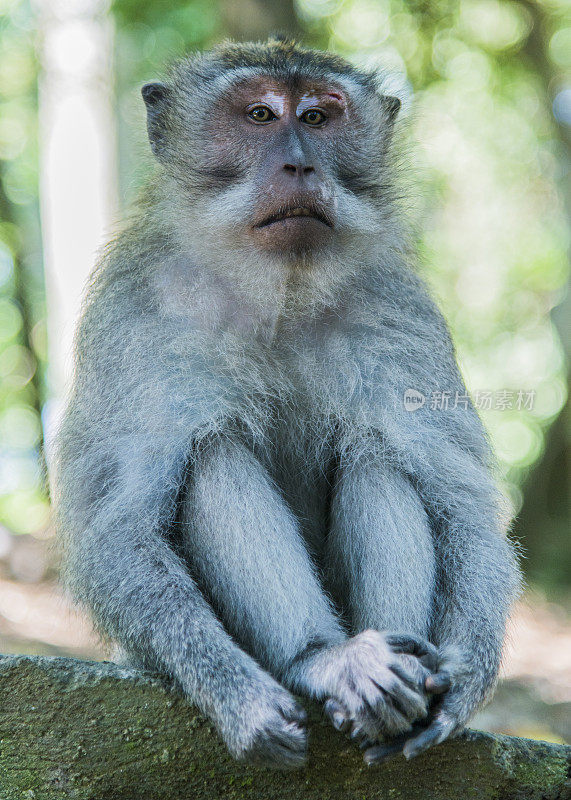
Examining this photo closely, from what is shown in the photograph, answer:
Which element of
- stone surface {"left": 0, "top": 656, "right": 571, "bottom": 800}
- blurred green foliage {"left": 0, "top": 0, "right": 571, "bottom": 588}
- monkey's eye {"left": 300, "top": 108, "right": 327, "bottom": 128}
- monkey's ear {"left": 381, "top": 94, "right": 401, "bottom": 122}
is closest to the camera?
stone surface {"left": 0, "top": 656, "right": 571, "bottom": 800}

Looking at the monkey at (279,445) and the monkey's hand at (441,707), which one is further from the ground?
the monkey at (279,445)

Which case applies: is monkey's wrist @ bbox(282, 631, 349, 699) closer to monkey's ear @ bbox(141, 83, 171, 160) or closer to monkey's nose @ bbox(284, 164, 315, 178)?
monkey's nose @ bbox(284, 164, 315, 178)

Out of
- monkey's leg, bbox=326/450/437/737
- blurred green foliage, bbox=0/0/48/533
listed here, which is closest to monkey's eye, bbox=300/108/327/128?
monkey's leg, bbox=326/450/437/737

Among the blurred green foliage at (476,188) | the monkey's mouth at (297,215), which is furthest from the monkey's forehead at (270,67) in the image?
the blurred green foliage at (476,188)

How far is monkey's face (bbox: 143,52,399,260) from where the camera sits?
13.6ft

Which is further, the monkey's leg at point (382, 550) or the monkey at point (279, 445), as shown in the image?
the monkey's leg at point (382, 550)

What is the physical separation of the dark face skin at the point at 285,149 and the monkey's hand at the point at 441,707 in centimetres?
198

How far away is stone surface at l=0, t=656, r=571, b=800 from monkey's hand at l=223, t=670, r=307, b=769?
0.23m

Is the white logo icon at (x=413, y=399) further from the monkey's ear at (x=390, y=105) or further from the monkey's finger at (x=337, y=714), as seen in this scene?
the monkey's ear at (x=390, y=105)

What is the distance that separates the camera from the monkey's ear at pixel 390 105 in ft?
16.6

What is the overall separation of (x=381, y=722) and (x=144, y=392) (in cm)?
179

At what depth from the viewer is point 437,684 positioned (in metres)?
3.51

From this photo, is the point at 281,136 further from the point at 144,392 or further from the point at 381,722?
the point at 381,722

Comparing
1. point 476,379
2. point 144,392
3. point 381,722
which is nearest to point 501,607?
point 381,722
